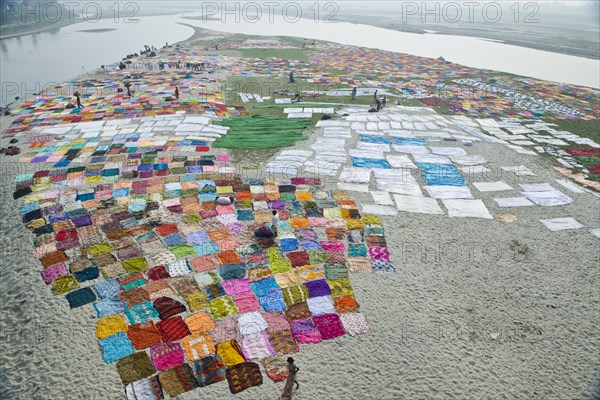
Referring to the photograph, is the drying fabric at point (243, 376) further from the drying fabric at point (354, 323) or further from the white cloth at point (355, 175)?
the white cloth at point (355, 175)

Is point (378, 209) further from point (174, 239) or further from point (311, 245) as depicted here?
point (174, 239)

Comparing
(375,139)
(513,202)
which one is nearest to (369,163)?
(375,139)

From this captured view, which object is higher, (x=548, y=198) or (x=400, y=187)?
(x=400, y=187)

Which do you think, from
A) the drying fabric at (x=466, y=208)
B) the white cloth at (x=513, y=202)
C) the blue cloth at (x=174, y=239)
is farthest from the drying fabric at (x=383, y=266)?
the white cloth at (x=513, y=202)

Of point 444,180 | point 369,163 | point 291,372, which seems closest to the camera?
point 291,372

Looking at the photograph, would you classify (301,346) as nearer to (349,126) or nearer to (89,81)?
(349,126)

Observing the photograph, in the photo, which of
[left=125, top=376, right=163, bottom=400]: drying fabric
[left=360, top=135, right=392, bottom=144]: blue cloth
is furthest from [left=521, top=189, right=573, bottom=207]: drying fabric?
[left=125, top=376, right=163, bottom=400]: drying fabric
